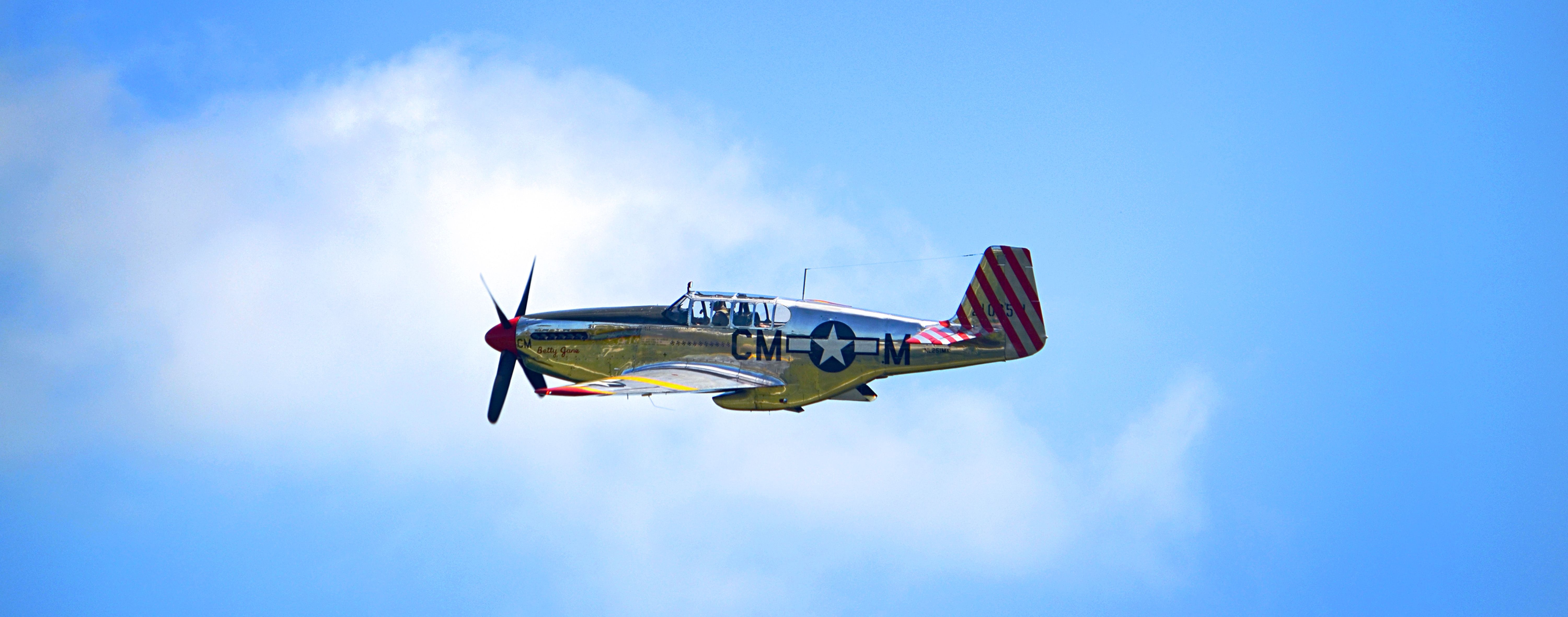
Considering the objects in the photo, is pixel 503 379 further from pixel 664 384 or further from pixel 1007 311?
pixel 1007 311

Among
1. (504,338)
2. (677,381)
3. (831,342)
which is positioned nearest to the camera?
(677,381)

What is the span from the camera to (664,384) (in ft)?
92.8

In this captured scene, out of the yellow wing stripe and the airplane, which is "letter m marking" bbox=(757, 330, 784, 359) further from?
the yellow wing stripe

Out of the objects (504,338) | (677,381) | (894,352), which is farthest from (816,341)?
(504,338)

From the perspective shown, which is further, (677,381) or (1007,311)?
(1007,311)

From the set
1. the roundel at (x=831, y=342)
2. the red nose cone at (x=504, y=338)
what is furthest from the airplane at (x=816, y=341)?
the red nose cone at (x=504, y=338)

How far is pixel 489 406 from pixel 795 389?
7.09 metres

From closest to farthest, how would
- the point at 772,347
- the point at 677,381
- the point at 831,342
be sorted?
the point at 677,381
the point at 831,342
the point at 772,347

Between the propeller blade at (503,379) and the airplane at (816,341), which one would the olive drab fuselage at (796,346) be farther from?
the propeller blade at (503,379)

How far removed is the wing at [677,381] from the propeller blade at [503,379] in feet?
7.13

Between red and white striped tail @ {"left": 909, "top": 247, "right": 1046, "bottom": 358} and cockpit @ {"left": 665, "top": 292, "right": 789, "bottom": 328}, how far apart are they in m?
2.92

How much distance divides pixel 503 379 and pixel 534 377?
0.76m

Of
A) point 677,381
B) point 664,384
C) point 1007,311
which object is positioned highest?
point 1007,311

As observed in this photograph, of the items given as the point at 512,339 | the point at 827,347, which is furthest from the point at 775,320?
the point at 512,339
